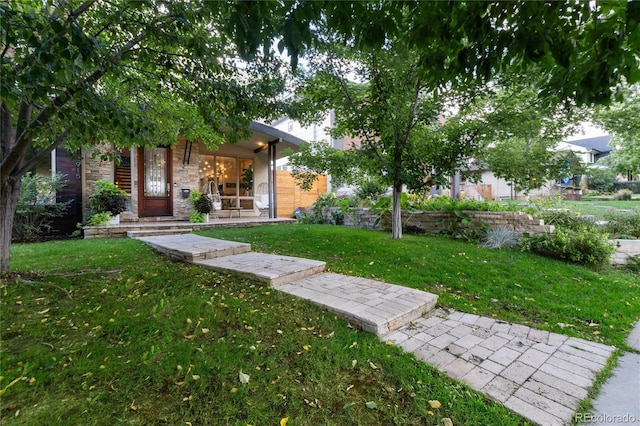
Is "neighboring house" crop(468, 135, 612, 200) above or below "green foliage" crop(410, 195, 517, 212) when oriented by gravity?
above

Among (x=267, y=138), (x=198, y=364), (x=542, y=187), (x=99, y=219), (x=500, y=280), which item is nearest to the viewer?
(x=198, y=364)

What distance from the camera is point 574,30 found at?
1916mm

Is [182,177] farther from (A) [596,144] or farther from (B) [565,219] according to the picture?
(A) [596,144]

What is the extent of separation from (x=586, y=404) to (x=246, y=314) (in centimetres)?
245

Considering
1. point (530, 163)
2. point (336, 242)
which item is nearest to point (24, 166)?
point (336, 242)

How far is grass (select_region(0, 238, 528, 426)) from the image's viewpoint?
159 centimetres

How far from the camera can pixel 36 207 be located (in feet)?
22.1

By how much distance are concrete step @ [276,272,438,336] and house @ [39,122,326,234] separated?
5167 mm

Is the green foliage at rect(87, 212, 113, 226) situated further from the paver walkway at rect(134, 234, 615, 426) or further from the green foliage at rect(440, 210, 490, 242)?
the green foliage at rect(440, 210, 490, 242)

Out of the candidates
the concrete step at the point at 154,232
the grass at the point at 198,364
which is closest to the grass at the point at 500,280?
the grass at the point at 198,364

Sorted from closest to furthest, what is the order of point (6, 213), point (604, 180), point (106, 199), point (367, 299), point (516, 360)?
point (516, 360) < point (367, 299) < point (6, 213) < point (106, 199) < point (604, 180)

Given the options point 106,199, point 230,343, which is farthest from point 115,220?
point 230,343

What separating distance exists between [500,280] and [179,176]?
9403mm

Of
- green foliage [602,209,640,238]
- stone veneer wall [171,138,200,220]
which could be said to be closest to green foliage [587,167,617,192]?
green foliage [602,209,640,238]
